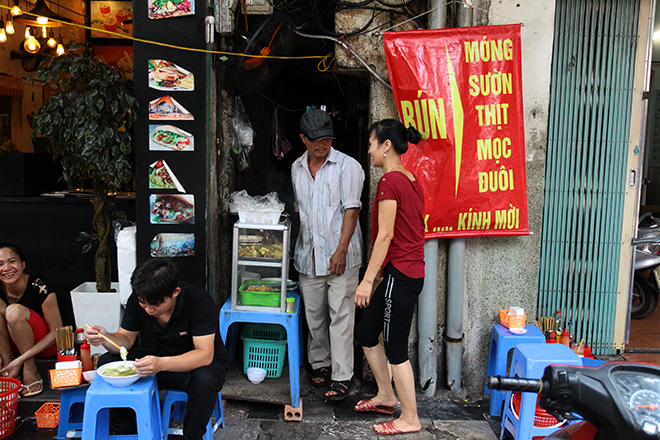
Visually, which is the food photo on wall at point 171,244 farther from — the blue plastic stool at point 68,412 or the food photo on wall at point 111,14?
the food photo on wall at point 111,14

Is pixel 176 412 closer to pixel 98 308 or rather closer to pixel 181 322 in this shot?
pixel 181 322

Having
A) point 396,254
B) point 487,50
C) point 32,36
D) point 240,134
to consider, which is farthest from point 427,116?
point 32,36

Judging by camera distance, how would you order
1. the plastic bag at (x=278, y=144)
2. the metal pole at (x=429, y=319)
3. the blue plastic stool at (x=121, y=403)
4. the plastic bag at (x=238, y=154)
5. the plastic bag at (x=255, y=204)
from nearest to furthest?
the blue plastic stool at (x=121, y=403), the plastic bag at (x=255, y=204), the metal pole at (x=429, y=319), the plastic bag at (x=238, y=154), the plastic bag at (x=278, y=144)

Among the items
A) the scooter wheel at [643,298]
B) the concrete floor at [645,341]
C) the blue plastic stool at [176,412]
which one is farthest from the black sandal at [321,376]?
the scooter wheel at [643,298]

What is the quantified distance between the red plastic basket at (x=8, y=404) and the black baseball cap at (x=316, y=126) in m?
2.65

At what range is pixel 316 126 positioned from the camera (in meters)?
4.27

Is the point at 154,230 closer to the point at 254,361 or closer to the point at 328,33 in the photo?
the point at 254,361

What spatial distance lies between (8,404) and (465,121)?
3.68m

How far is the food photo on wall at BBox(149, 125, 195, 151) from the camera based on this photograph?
4.28m

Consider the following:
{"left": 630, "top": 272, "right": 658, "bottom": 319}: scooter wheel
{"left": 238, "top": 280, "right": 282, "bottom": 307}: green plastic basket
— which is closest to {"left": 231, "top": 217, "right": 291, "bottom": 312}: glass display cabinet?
{"left": 238, "top": 280, "right": 282, "bottom": 307}: green plastic basket

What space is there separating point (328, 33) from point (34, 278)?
2.92m

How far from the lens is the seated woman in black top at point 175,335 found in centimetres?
317

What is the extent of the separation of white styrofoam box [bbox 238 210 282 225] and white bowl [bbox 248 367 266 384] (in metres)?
1.15

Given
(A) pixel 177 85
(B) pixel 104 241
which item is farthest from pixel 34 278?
(A) pixel 177 85
